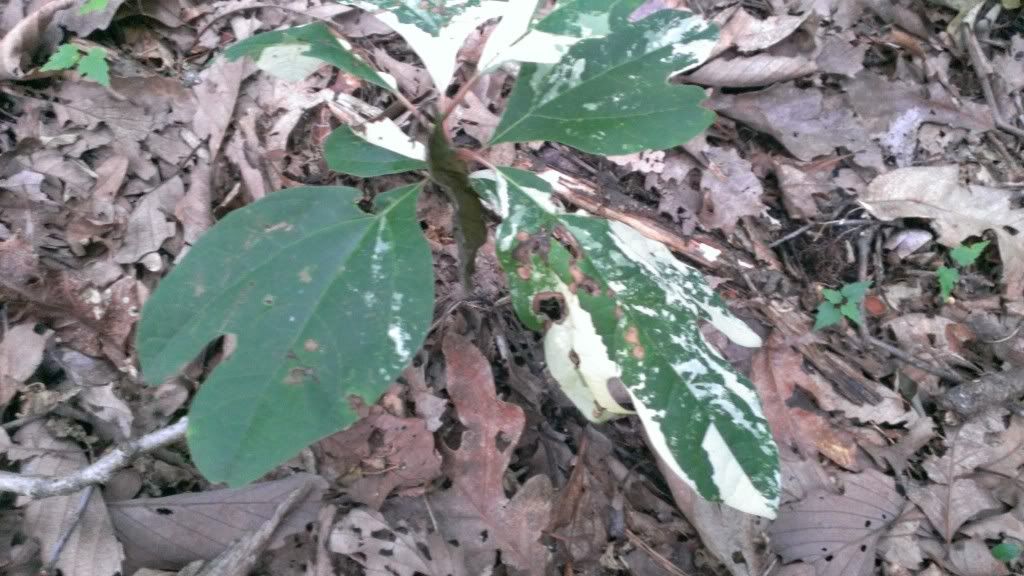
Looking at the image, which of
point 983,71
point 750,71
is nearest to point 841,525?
point 750,71

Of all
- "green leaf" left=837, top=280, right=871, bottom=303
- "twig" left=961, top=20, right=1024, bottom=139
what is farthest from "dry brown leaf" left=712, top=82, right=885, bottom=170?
"twig" left=961, top=20, right=1024, bottom=139

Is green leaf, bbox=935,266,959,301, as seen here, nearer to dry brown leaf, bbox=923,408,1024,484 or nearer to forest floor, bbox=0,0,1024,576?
forest floor, bbox=0,0,1024,576

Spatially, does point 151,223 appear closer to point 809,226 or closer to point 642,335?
point 642,335

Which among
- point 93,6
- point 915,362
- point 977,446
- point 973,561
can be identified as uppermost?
point 93,6

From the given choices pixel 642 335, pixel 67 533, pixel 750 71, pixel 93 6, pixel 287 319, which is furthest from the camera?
pixel 750 71

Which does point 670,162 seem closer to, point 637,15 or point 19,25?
point 637,15

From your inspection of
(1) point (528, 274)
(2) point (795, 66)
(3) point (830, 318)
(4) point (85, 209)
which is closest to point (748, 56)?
(2) point (795, 66)
